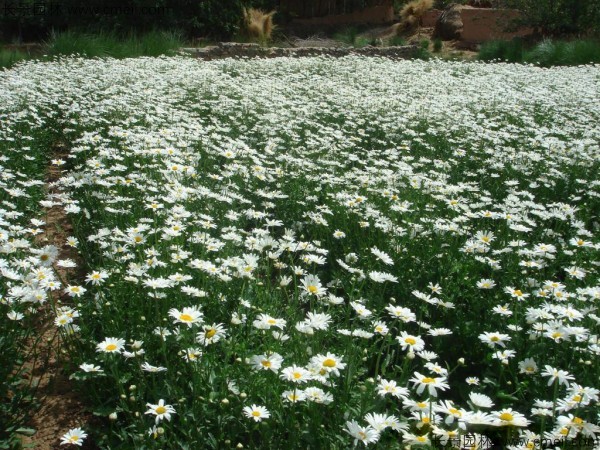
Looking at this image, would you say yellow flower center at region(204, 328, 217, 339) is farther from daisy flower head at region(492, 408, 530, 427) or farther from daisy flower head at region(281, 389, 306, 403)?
daisy flower head at region(492, 408, 530, 427)

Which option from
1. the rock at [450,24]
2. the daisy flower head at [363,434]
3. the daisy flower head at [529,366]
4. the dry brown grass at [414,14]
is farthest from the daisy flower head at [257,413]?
the dry brown grass at [414,14]

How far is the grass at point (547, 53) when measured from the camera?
48.1 ft

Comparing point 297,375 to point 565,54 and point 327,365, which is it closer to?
point 327,365

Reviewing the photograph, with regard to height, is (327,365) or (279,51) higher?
(279,51)

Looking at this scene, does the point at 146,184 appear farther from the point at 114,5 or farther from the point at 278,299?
the point at 114,5

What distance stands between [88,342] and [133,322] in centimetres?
24

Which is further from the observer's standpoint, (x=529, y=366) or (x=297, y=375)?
(x=529, y=366)

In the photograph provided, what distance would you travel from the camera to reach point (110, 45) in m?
13.6

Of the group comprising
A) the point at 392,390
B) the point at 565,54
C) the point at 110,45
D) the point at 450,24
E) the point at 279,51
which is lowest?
the point at 392,390

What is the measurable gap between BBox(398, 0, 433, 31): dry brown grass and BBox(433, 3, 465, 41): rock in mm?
1794

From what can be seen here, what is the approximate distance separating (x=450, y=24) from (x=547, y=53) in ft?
22.7

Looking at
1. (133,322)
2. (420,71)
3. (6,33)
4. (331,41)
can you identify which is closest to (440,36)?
(331,41)

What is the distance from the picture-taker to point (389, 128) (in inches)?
290

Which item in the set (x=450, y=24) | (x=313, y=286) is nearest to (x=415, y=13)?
(x=450, y=24)
